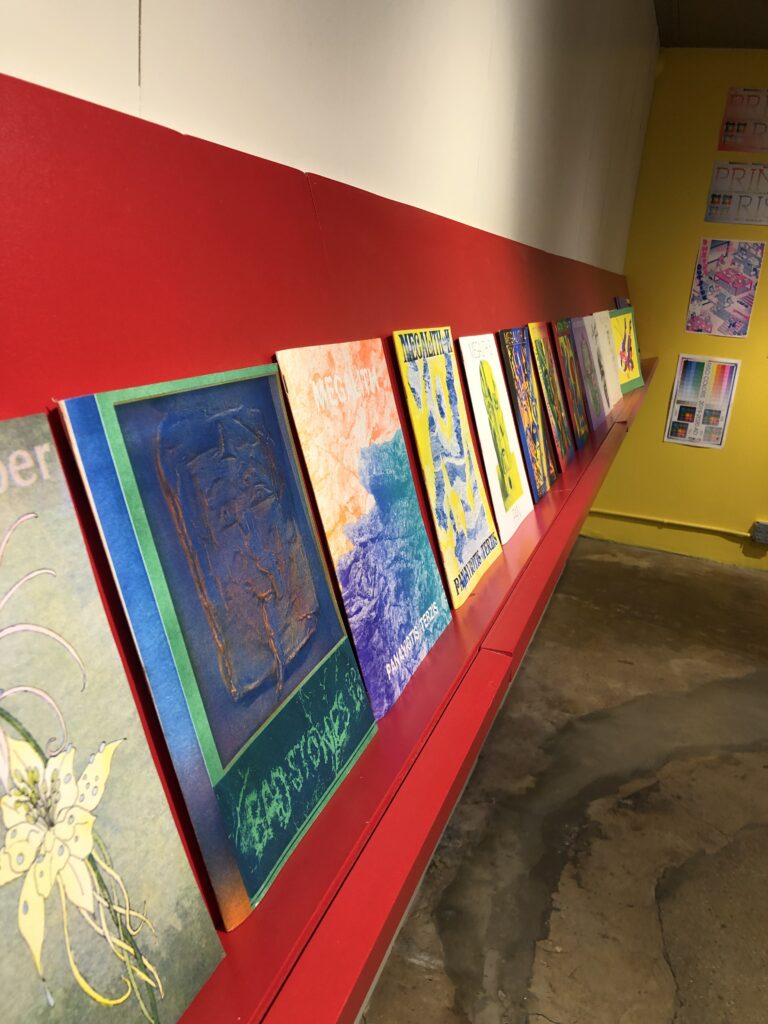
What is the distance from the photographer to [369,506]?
38.2 inches

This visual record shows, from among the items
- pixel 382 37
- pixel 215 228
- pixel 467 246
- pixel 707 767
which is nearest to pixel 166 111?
pixel 215 228

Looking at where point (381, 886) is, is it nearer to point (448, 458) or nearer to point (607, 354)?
point (448, 458)

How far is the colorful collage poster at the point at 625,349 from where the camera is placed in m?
3.85

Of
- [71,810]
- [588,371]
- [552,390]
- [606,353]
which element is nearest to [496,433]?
[552,390]

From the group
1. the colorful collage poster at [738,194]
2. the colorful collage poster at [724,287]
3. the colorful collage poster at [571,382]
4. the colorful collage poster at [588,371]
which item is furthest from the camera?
the colorful collage poster at [724,287]

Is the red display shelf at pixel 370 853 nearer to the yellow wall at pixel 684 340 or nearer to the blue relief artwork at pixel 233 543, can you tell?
the blue relief artwork at pixel 233 543

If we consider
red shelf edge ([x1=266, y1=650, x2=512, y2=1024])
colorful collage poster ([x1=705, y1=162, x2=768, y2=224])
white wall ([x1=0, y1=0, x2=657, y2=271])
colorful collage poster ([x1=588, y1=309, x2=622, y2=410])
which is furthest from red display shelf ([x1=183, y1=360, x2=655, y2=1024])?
colorful collage poster ([x1=705, y1=162, x2=768, y2=224])

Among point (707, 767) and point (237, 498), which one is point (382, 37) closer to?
point (237, 498)

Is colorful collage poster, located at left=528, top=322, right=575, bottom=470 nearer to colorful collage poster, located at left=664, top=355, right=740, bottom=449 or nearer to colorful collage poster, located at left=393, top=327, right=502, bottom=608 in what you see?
colorful collage poster, located at left=393, top=327, right=502, bottom=608

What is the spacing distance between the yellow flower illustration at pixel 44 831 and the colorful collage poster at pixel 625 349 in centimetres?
358

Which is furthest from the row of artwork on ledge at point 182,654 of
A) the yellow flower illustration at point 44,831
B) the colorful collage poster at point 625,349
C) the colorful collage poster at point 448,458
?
the colorful collage poster at point 625,349

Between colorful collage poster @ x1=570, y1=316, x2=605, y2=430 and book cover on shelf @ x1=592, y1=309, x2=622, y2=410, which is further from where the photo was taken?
book cover on shelf @ x1=592, y1=309, x2=622, y2=410

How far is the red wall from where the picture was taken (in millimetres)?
501

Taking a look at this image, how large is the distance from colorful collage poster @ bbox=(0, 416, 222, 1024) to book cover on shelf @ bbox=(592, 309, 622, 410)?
9.75 ft
